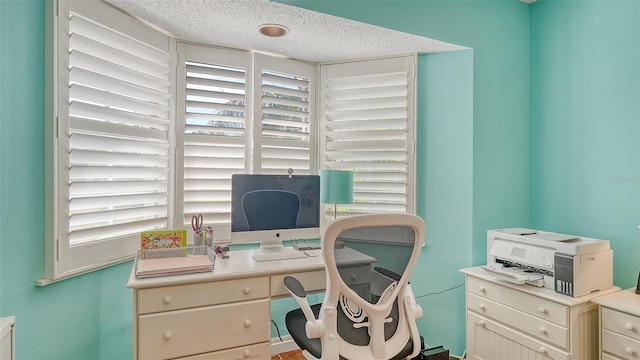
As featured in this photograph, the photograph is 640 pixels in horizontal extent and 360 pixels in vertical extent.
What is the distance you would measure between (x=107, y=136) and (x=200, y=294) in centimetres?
110

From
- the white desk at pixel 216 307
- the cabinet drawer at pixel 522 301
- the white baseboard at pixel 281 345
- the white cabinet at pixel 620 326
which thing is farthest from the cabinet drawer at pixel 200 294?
the white cabinet at pixel 620 326

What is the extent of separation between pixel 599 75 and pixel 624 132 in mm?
417

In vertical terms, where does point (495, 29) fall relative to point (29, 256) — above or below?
above

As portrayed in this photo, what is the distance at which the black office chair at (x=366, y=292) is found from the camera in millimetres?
1461

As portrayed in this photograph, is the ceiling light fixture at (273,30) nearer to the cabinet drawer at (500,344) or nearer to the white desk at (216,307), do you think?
the white desk at (216,307)

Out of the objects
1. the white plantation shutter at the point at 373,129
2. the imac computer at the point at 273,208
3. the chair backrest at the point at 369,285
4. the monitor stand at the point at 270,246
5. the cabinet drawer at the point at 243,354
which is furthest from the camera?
the white plantation shutter at the point at 373,129

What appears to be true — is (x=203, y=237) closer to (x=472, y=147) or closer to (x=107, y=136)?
(x=107, y=136)

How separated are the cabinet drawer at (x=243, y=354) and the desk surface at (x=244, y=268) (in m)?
0.38

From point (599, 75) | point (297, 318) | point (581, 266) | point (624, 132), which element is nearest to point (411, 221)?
point (297, 318)

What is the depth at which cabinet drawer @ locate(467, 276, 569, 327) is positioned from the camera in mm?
1802

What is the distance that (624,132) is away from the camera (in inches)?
82.7

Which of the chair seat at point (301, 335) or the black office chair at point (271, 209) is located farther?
the black office chair at point (271, 209)

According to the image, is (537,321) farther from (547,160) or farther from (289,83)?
(289,83)

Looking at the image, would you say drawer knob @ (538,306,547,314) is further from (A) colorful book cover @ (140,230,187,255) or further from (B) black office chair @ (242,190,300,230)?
(A) colorful book cover @ (140,230,187,255)
